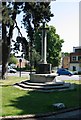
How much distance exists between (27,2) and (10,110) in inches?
695

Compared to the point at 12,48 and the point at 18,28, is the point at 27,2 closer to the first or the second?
the point at 18,28

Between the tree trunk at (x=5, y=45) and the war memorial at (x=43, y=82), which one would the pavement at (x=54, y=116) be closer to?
the war memorial at (x=43, y=82)

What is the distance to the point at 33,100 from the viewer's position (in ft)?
52.5

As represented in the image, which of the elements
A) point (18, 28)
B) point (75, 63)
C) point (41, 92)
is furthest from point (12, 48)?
point (75, 63)

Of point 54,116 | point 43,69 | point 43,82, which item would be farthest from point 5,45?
point 54,116

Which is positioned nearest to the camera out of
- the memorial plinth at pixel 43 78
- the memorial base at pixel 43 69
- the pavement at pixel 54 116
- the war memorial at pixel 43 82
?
the pavement at pixel 54 116

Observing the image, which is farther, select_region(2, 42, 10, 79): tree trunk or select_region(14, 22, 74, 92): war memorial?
select_region(2, 42, 10, 79): tree trunk

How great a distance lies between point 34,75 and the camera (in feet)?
74.9

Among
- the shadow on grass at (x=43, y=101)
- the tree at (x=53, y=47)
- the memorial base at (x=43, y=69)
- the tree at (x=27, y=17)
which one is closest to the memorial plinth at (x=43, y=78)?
the memorial base at (x=43, y=69)

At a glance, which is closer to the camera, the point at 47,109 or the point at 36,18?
the point at 47,109

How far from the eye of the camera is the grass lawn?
523 inches

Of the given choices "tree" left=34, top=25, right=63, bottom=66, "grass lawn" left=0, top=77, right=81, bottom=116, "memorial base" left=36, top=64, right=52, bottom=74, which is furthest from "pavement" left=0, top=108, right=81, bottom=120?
"tree" left=34, top=25, right=63, bottom=66

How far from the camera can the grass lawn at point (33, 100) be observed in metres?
13.3

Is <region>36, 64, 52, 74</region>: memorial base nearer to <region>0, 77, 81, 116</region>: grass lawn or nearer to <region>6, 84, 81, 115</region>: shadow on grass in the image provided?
<region>0, 77, 81, 116</region>: grass lawn
